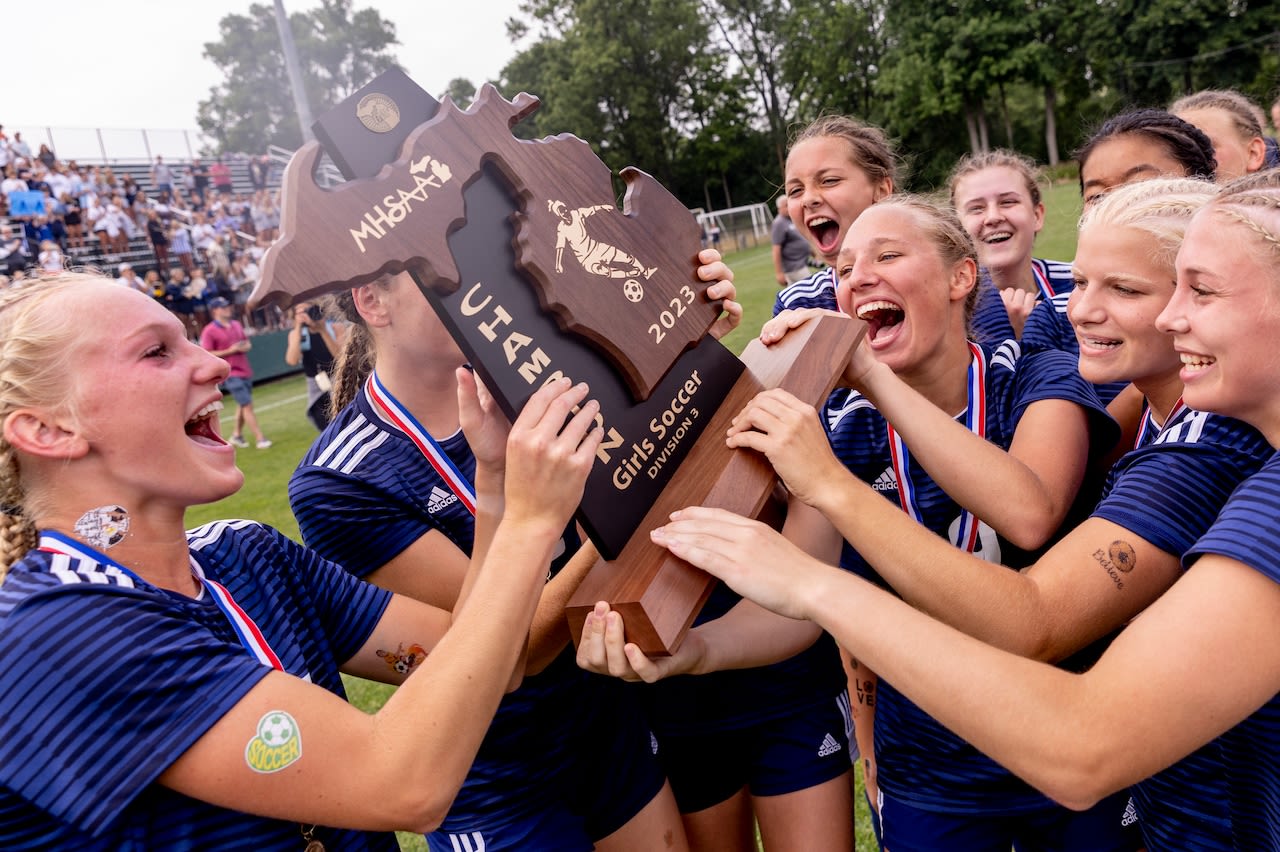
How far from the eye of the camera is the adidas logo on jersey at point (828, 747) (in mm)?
2346

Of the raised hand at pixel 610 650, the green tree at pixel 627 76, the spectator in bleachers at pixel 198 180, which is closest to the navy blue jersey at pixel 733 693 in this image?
the raised hand at pixel 610 650

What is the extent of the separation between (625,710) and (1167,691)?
1359 mm

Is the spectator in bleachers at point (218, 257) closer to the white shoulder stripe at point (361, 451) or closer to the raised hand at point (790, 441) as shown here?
the white shoulder stripe at point (361, 451)

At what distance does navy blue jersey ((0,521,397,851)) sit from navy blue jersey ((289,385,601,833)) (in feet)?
1.88

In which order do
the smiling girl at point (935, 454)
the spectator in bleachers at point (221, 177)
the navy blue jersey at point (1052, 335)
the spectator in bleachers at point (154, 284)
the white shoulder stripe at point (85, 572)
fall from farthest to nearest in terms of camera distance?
1. the spectator in bleachers at point (221, 177)
2. the spectator in bleachers at point (154, 284)
3. the navy blue jersey at point (1052, 335)
4. the smiling girl at point (935, 454)
5. the white shoulder stripe at point (85, 572)

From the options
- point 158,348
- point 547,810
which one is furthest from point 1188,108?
point 158,348

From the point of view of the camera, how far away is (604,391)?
→ 1.62 metres

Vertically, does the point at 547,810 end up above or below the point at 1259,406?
below

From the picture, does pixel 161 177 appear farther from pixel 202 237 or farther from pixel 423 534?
pixel 423 534

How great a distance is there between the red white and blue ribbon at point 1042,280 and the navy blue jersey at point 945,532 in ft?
5.66

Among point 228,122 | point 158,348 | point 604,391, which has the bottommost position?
point 604,391

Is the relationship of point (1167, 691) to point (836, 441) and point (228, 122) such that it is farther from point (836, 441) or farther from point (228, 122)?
point (228, 122)

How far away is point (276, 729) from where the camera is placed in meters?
1.24

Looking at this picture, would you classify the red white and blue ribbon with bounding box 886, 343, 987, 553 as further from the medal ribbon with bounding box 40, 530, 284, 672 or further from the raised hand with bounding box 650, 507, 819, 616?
the medal ribbon with bounding box 40, 530, 284, 672
